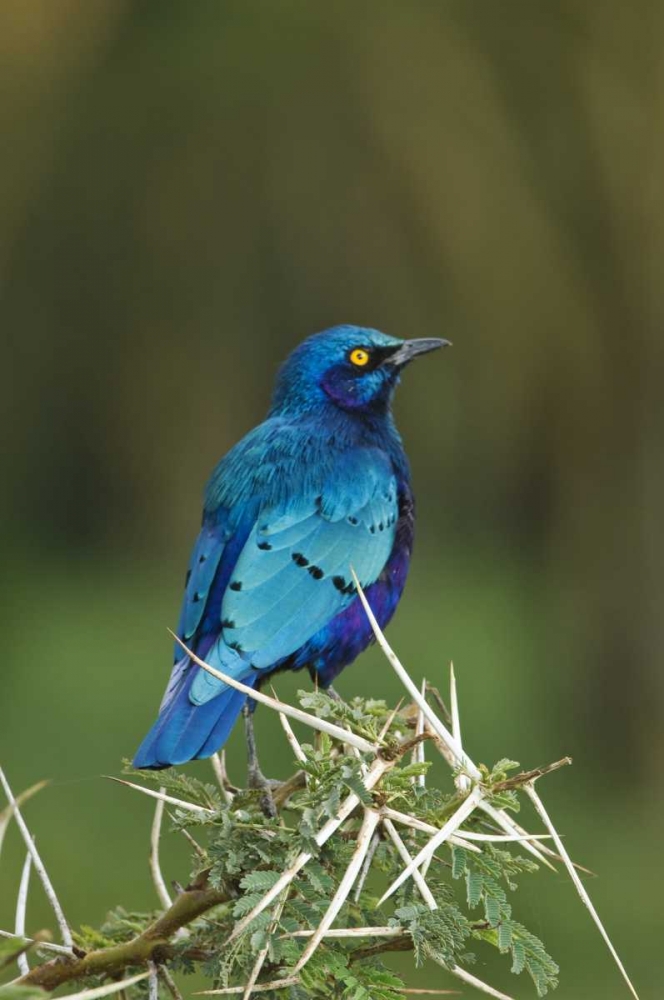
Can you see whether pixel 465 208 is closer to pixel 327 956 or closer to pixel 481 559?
pixel 481 559

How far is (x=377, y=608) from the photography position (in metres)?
4.07

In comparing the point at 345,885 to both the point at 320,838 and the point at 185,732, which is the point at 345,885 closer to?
the point at 320,838

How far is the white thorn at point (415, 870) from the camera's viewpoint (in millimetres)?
2008

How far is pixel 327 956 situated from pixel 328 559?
1807mm

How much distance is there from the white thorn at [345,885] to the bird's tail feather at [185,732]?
0.98 m

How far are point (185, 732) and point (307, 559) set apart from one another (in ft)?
2.73

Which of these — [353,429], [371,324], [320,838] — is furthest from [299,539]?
[371,324]

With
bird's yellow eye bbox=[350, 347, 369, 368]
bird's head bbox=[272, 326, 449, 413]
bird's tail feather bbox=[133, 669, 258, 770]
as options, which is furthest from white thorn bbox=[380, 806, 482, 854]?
bird's yellow eye bbox=[350, 347, 369, 368]

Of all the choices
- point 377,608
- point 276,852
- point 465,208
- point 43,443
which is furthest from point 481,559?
point 276,852

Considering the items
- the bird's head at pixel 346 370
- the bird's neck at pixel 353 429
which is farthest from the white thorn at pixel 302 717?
the bird's head at pixel 346 370

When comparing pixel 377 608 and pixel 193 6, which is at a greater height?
pixel 193 6

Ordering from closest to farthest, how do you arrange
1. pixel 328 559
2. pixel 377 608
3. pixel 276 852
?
1. pixel 276 852
2. pixel 328 559
3. pixel 377 608

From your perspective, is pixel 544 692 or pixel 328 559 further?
pixel 544 692

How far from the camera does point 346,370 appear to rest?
4.51 m
